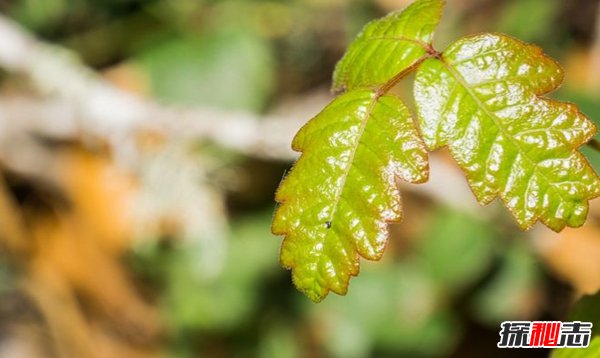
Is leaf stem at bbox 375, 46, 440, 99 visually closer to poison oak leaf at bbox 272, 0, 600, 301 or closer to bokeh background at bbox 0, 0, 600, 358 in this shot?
poison oak leaf at bbox 272, 0, 600, 301

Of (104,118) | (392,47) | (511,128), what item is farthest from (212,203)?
(511,128)

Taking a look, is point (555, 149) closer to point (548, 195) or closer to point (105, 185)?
point (548, 195)

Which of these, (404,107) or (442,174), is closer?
(404,107)

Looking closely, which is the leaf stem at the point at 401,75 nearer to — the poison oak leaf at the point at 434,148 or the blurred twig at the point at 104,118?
the poison oak leaf at the point at 434,148

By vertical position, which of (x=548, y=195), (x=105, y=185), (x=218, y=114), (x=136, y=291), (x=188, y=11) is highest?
(x=188, y=11)

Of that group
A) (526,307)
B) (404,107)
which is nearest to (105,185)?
(526,307)

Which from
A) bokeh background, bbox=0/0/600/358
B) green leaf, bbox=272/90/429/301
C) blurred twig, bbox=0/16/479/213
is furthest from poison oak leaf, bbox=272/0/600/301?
blurred twig, bbox=0/16/479/213
